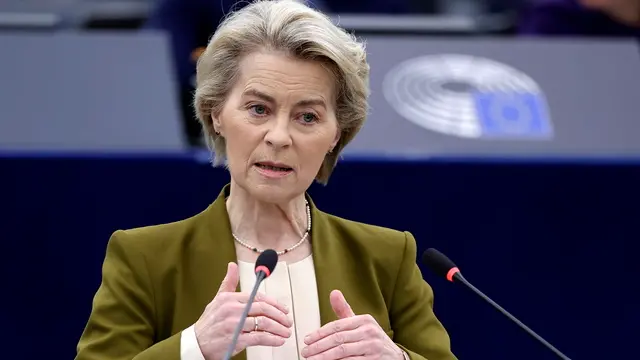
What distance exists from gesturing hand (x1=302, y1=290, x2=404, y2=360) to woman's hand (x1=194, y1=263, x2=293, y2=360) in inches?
3.3

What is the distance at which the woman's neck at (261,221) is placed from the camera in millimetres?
2527

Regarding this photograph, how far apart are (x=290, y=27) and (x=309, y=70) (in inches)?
3.6

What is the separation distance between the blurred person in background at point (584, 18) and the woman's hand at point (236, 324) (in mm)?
2589

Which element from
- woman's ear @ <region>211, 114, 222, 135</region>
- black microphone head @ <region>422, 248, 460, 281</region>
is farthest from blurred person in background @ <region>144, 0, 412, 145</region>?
black microphone head @ <region>422, 248, 460, 281</region>

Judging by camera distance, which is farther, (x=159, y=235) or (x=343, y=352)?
(x=159, y=235)

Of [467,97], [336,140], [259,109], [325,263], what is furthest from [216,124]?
[467,97]

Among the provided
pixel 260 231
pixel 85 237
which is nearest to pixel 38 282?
pixel 85 237

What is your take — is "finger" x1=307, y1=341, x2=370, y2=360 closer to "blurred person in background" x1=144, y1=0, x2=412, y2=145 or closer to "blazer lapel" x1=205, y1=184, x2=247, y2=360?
"blazer lapel" x1=205, y1=184, x2=247, y2=360

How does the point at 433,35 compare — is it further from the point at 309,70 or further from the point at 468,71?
the point at 309,70

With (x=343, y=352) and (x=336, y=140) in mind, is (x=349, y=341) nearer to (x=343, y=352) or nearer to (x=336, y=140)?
(x=343, y=352)

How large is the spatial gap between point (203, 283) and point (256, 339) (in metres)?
0.30

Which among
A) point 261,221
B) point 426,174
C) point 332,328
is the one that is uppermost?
point 261,221

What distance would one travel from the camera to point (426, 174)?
355cm

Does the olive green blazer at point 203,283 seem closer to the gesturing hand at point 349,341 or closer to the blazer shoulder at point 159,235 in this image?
the blazer shoulder at point 159,235
